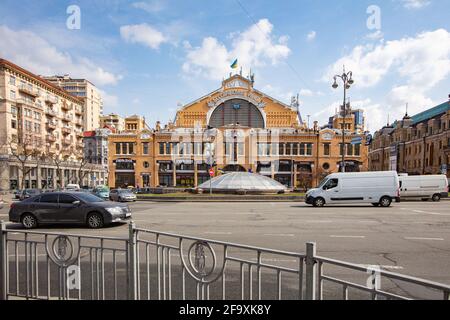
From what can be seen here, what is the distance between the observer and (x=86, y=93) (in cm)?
11081

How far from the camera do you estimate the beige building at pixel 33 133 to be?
4694cm

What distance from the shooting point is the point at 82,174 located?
217 feet

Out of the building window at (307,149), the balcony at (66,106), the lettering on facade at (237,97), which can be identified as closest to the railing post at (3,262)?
the building window at (307,149)

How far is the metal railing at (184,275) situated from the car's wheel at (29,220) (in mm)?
5036

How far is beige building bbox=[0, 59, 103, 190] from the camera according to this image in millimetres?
46938

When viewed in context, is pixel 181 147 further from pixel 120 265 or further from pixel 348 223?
pixel 120 265

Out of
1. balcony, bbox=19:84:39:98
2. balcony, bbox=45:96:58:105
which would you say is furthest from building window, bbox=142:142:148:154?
balcony, bbox=45:96:58:105

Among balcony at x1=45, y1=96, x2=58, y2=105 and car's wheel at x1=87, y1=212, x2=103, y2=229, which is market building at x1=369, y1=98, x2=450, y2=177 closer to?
car's wheel at x1=87, y1=212, x2=103, y2=229

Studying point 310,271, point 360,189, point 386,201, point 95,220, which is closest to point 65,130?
point 95,220

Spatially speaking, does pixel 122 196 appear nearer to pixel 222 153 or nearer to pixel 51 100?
pixel 222 153
